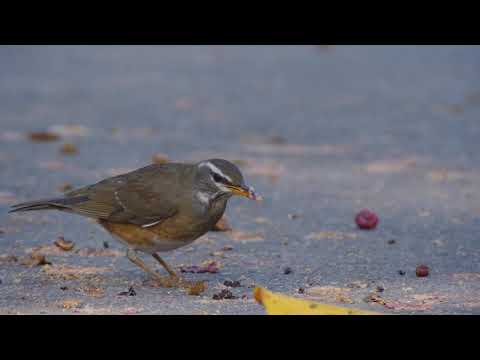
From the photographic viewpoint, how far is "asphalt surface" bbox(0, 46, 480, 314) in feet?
22.9

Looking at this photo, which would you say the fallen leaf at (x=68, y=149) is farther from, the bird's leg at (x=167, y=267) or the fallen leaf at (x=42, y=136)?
the bird's leg at (x=167, y=267)

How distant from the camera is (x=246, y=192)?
6770 millimetres

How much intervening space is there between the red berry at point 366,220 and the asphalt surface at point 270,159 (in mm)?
81

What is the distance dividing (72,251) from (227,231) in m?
1.39

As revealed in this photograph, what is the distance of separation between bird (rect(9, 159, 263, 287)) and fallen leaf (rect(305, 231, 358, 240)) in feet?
5.07

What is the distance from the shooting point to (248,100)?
15.0 meters

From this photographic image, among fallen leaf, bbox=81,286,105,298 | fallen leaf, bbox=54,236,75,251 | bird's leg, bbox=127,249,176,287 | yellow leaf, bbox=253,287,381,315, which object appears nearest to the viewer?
yellow leaf, bbox=253,287,381,315

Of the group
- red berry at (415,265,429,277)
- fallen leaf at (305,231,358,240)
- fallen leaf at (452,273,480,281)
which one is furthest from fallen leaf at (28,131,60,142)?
fallen leaf at (452,273,480,281)

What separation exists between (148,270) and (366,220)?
2.24m

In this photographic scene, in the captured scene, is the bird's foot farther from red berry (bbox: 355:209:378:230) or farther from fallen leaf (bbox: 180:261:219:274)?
red berry (bbox: 355:209:378:230)

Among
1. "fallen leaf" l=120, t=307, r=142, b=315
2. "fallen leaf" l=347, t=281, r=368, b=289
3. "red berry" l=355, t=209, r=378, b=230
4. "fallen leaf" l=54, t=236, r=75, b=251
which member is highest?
"red berry" l=355, t=209, r=378, b=230

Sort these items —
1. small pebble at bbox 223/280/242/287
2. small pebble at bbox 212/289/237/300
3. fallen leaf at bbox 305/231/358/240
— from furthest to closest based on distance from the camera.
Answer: fallen leaf at bbox 305/231/358/240 → small pebble at bbox 223/280/242/287 → small pebble at bbox 212/289/237/300

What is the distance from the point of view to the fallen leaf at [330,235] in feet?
27.5

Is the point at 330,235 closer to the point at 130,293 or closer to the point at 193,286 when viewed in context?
the point at 193,286
